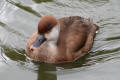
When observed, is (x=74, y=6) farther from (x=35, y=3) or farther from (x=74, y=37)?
(x=74, y=37)

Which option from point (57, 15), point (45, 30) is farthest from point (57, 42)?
point (57, 15)

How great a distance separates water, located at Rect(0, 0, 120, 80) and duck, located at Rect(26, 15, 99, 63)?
170 mm

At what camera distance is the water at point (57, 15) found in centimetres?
795

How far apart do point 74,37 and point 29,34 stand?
1.47 metres

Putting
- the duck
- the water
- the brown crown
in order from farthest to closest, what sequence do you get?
the water → the duck → the brown crown

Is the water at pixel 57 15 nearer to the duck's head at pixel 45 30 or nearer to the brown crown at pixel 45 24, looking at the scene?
the duck's head at pixel 45 30

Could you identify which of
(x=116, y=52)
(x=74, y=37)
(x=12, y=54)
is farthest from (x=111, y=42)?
(x=12, y=54)

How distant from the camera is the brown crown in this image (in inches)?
299

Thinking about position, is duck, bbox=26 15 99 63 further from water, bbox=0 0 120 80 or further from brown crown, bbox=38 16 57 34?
water, bbox=0 0 120 80

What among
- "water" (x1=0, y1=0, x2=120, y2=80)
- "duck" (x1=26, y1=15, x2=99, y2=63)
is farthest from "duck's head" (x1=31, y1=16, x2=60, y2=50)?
"water" (x1=0, y1=0, x2=120, y2=80)

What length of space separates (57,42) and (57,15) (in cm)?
198

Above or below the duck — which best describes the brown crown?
above

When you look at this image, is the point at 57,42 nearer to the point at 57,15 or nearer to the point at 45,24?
the point at 45,24

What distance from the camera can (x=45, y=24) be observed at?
7.66 m
